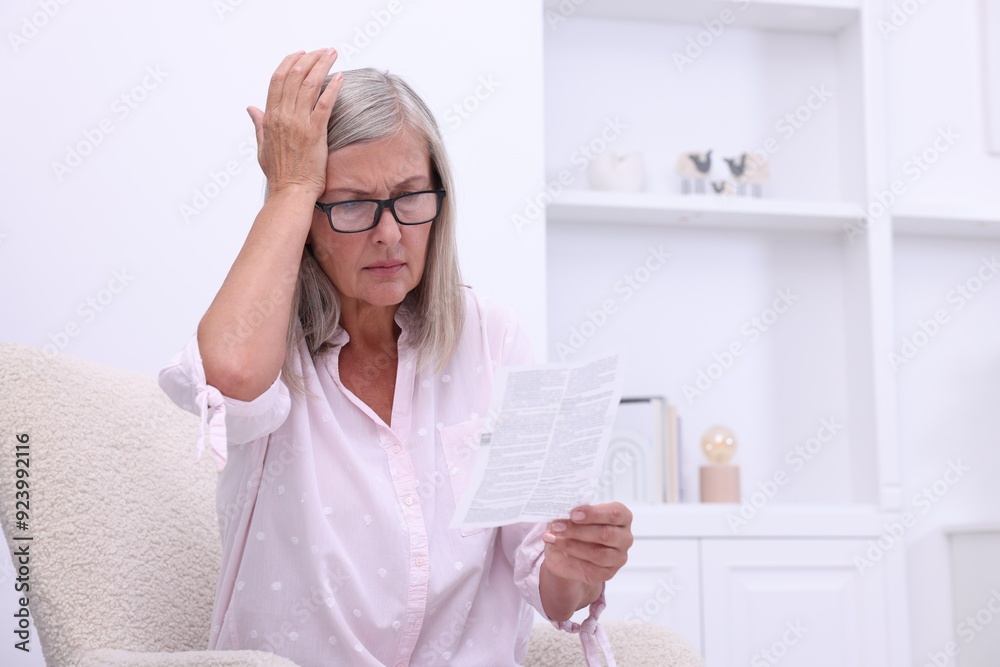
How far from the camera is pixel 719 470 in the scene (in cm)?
256

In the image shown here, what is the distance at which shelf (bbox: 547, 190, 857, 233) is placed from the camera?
258 centimetres

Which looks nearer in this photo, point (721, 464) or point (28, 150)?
point (28, 150)

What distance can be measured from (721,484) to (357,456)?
147 cm

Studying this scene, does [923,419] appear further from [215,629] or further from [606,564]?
[215,629]

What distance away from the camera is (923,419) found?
2828 millimetres

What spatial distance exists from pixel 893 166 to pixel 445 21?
1.35 meters

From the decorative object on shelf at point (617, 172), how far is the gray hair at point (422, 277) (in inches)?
50.9

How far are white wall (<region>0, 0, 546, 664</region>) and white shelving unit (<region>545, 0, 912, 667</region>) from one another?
0.32 meters

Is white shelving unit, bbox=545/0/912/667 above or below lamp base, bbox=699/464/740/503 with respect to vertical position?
above

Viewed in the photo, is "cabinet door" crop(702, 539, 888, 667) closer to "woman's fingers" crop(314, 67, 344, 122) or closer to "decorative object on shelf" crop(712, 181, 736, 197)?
"decorative object on shelf" crop(712, 181, 736, 197)

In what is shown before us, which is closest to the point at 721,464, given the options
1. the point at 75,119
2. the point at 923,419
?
the point at 923,419

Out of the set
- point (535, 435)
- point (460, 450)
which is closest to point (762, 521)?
point (460, 450)

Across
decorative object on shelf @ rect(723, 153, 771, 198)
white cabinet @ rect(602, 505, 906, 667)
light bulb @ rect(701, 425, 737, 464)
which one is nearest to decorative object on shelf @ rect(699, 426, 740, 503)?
light bulb @ rect(701, 425, 737, 464)

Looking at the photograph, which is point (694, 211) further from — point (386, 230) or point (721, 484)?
point (386, 230)
